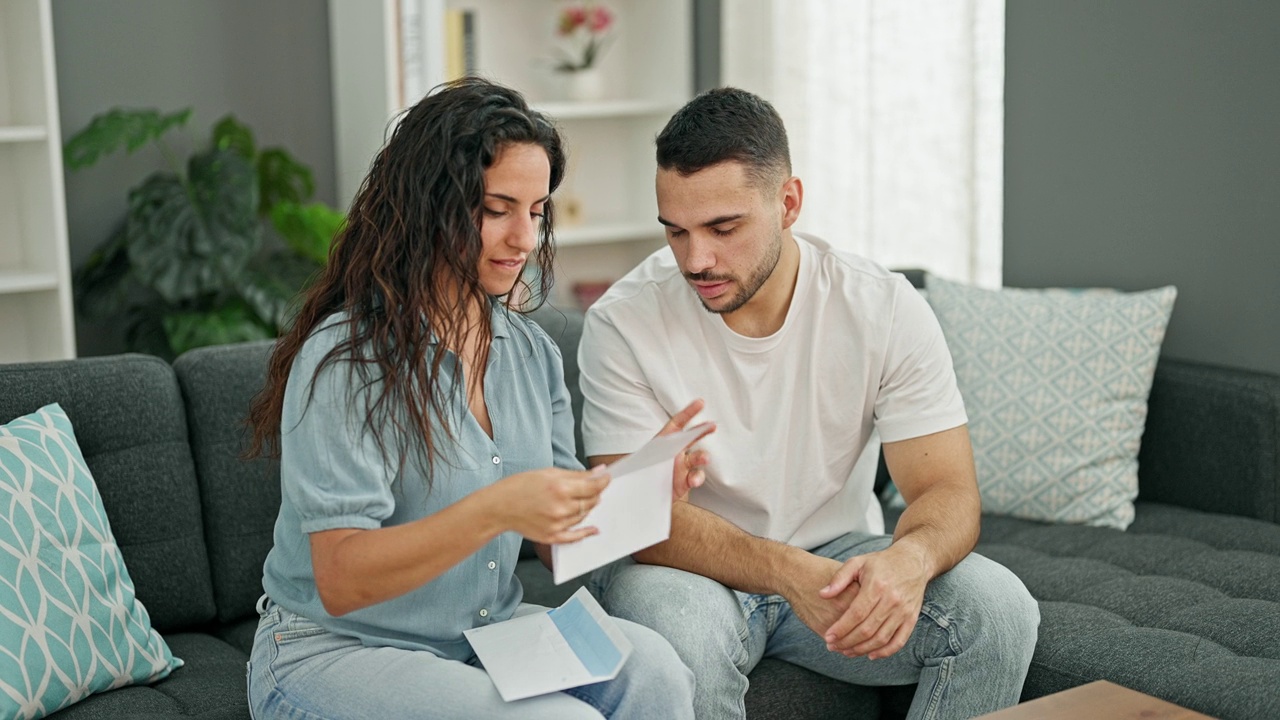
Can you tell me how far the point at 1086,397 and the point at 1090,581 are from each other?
0.50 m

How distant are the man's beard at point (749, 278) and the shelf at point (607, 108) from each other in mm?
2080

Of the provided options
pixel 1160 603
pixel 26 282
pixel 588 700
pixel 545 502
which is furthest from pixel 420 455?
pixel 26 282

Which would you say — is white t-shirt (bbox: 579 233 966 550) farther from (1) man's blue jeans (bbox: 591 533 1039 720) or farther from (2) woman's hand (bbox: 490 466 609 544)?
(2) woman's hand (bbox: 490 466 609 544)

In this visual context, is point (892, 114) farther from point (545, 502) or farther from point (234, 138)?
point (545, 502)

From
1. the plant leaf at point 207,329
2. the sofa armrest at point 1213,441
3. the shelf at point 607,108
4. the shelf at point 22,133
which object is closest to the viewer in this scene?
the sofa armrest at point 1213,441

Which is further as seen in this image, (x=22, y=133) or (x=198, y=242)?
(x=198, y=242)

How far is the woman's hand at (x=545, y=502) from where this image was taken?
4.76ft

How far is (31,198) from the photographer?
3.36m

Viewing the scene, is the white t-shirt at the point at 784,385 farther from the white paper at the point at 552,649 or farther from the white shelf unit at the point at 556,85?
the white shelf unit at the point at 556,85

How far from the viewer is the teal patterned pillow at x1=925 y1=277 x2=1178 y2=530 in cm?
254

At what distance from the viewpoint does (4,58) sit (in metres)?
3.38

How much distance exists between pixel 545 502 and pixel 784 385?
703 millimetres

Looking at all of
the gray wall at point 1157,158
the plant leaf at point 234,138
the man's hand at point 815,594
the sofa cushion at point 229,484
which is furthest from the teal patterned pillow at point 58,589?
the gray wall at point 1157,158

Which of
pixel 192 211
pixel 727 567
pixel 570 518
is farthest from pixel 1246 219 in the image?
pixel 192 211
